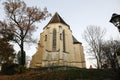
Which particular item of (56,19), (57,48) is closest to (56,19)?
(56,19)

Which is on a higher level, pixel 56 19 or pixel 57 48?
pixel 56 19

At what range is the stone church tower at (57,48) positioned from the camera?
124ft

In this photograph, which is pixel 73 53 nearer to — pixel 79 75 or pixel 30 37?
pixel 30 37

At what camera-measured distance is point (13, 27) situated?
32094 millimetres

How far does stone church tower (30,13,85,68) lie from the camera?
37.8m

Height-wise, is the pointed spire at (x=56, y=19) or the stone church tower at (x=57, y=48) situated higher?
the pointed spire at (x=56, y=19)

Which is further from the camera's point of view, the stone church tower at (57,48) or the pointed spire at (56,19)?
the pointed spire at (56,19)

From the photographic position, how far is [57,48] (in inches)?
1528

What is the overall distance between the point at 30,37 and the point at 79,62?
1375 cm

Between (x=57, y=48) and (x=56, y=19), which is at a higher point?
(x=56, y=19)

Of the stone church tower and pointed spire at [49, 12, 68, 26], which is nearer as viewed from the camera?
the stone church tower

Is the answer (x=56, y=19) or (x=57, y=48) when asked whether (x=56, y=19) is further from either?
(x=57, y=48)

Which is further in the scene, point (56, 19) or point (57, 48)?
point (56, 19)

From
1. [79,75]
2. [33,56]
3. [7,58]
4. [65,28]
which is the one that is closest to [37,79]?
[79,75]
